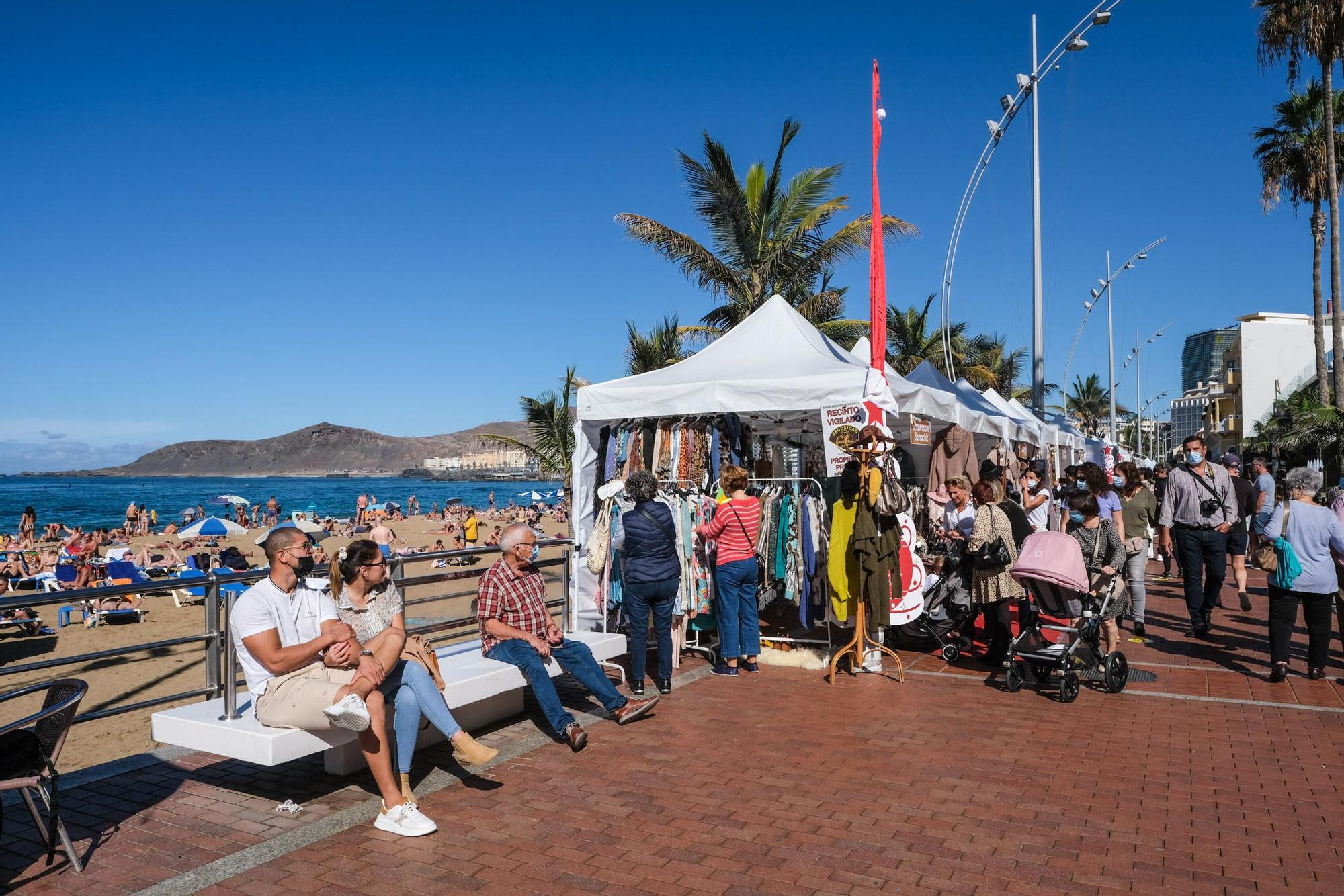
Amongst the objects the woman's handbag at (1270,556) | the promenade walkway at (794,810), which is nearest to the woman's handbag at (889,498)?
the promenade walkway at (794,810)

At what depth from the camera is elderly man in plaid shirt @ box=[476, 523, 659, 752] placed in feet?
19.9

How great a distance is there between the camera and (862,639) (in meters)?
8.08

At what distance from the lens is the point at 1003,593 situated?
8.20 m

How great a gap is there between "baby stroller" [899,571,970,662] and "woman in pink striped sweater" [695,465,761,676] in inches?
69.6

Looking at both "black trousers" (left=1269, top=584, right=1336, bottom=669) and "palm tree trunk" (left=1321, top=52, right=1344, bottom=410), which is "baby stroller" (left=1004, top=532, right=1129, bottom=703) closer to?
"black trousers" (left=1269, top=584, right=1336, bottom=669)

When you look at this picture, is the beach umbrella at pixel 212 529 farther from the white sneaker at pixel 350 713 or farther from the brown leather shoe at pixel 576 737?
the white sneaker at pixel 350 713

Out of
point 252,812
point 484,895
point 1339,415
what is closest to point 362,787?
point 252,812

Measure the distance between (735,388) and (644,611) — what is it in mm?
2347

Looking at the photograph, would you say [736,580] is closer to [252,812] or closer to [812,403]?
[812,403]

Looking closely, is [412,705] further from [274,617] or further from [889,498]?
[889,498]

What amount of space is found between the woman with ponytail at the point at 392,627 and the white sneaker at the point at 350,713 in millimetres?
453

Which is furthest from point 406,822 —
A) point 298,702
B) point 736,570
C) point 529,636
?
point 736,570

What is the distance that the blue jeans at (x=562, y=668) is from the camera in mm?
5973

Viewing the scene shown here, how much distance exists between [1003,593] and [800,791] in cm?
383
